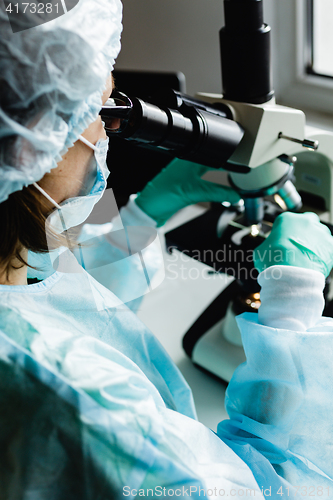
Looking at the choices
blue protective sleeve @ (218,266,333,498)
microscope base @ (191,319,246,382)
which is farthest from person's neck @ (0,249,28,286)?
microscope base @ (191,319,246,382)

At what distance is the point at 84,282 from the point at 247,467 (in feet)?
1.31

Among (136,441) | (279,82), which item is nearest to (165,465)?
(136,441)

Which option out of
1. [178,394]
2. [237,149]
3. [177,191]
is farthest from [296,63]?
[178,394]

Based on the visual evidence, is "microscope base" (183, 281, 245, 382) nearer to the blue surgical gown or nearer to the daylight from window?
the blue surgical gown

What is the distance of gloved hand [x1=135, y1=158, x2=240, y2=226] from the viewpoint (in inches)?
42.7

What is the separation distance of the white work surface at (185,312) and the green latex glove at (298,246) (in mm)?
336

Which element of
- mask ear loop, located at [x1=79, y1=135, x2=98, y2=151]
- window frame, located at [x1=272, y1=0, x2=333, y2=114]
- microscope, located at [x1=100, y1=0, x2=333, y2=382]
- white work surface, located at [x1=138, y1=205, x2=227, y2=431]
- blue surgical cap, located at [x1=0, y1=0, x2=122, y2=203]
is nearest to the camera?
blue surgical cap, located at [x1=0, y1=0, x2=122, y2=203]

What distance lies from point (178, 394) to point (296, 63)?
1124 mm

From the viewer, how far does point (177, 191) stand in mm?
1132

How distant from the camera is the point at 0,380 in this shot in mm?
507

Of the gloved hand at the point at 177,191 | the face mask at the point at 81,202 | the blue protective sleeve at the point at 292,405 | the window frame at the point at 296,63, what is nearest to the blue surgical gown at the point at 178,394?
the blue protective sleeve at the point at 292,405

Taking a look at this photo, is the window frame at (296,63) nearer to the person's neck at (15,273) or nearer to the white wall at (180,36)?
the white wall at (180,36)

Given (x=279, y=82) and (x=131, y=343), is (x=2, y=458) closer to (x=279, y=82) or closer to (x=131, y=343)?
(x=131, y=343)

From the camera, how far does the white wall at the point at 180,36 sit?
4.48ft
